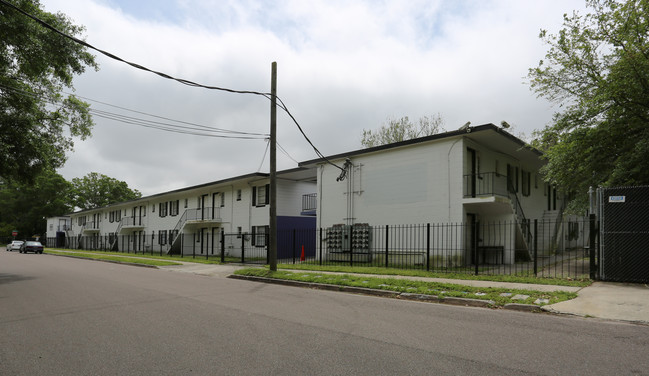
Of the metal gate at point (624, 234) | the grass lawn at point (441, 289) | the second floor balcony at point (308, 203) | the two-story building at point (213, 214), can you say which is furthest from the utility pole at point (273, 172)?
the second floor balcony at point (308, 203)

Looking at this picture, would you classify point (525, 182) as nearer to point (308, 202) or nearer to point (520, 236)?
point (520, 236)

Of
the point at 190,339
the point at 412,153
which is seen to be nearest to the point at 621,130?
the point at 412,153

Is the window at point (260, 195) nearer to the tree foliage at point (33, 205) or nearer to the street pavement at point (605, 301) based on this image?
the street pavement at point (605, 301)

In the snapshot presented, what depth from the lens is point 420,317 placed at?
24.8 feet

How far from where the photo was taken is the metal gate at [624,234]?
34.2 feet

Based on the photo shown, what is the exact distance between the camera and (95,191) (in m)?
82.1

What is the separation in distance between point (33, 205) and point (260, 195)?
6894 cm

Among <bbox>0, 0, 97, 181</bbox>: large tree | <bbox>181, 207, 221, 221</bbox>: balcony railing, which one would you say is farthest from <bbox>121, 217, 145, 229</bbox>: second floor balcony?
<bbox>0, 0, 97, 181</bbox>: large tree

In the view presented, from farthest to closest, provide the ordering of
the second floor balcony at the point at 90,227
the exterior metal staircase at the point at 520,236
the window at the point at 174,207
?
the second floor balcony at the point at 90,227, the window at the point at 174,207, the exterior metal staircase at the point at 520,236

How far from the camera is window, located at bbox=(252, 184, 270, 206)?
94.8ft

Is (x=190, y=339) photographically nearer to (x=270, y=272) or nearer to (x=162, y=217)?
(x=270, y=272)

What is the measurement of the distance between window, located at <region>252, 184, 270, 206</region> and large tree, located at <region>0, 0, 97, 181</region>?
12.7m

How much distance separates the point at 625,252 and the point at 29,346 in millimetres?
12545

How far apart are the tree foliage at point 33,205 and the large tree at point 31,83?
67841 millimetres
